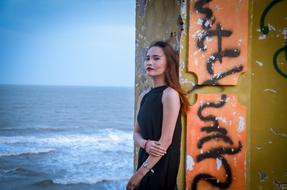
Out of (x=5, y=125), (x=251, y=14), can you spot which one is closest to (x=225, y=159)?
(x=251, y=14)

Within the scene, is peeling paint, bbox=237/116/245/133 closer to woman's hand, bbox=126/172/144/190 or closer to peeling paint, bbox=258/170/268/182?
peeling paint, bbox=258/170/268/182

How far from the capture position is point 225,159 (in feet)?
9.14

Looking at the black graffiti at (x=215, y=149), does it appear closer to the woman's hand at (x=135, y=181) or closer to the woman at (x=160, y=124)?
the woman at (x=160, y=124)

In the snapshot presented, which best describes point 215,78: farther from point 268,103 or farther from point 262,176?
point 262,176

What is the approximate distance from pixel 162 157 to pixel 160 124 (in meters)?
0.21

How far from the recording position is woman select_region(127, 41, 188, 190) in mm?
1913

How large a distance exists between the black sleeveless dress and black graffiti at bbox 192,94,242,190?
791mm

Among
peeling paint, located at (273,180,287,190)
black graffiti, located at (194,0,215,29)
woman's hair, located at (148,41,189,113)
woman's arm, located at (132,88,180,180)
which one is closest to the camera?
woman's arm, located at (132,88,180,180)

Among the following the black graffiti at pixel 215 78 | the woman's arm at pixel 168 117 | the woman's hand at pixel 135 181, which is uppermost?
the black graffiti at pixel 215 78

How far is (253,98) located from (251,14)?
767 mm

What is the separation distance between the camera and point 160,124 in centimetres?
197

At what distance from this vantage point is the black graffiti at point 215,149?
9.04ft

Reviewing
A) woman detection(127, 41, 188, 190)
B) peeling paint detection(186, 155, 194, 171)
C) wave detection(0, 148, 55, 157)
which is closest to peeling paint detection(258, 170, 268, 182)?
peeling paint detection(186, 155, 194, 171)

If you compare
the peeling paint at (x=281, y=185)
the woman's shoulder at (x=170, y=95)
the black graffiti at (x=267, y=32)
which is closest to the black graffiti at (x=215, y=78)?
the black graffiti at (x=267, y=32)
